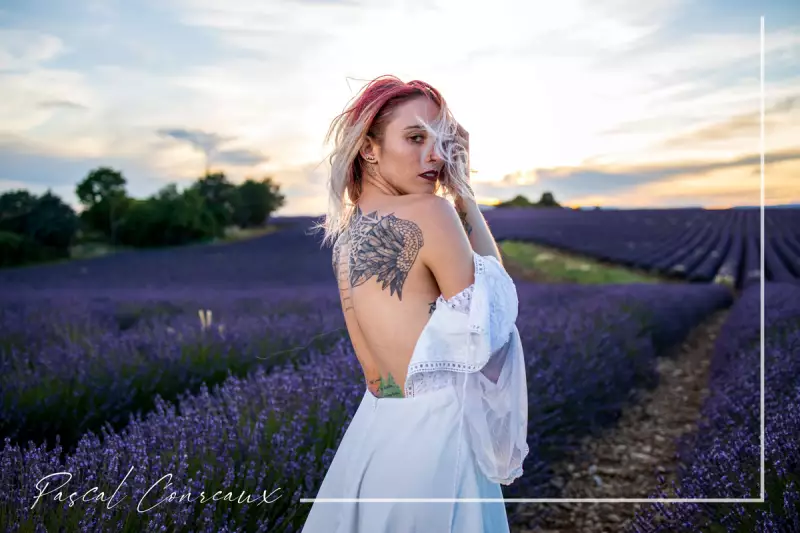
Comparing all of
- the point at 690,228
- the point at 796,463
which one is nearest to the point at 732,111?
the point at 796,463

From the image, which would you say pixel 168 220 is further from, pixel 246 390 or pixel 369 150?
pixel 369 150

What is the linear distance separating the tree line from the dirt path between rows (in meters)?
2.46

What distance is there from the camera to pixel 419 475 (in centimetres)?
136

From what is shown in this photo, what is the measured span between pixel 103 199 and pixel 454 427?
372 centimetres

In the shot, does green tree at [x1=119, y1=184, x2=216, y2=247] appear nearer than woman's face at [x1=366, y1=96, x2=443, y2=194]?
No

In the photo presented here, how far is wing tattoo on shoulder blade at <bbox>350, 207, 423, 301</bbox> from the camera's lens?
1385mm

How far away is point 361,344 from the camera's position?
157cm

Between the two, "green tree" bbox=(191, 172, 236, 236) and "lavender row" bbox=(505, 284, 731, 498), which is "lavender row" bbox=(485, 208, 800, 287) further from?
"green tree" bbox=(191, 172, 236, 236)

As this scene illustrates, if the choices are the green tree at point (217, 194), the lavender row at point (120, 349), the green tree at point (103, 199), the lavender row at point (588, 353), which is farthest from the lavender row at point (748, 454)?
the green tree at point (103, 199)

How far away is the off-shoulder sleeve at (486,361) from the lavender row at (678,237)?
8.00 feet

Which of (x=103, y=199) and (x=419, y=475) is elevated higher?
(x=103, y=199)

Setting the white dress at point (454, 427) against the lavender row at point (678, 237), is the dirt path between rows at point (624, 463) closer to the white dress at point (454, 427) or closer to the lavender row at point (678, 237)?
the lavender row at point (678, 237)

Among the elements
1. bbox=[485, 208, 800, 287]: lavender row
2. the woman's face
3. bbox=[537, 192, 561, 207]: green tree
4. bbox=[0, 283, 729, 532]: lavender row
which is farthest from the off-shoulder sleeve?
bbox=[537, 192, 561, 207]: green tree

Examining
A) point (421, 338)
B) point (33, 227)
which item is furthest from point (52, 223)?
point (421, 338)
